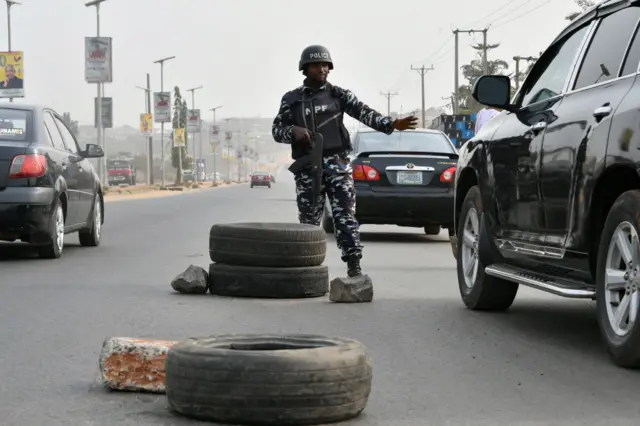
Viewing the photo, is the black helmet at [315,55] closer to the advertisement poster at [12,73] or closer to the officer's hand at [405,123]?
the officer's hand at [405,123]

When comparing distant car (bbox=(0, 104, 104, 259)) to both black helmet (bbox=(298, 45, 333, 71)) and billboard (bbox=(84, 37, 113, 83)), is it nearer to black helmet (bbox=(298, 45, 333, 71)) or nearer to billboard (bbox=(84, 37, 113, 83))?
black helmet (bbox=(298, 45, 333, 71))

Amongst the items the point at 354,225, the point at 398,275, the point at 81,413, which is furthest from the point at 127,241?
the point at 81,413

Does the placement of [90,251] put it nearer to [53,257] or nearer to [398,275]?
[53,257]

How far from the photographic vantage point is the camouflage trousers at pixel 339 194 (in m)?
9.30

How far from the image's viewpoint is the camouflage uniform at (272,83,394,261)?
929cm

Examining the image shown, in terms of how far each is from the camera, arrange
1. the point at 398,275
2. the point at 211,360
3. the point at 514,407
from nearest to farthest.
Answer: the point at 211,360
the point at 514,407
the point at 398,275

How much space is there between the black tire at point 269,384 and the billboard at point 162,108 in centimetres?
8605

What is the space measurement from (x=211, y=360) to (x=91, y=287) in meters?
5.67

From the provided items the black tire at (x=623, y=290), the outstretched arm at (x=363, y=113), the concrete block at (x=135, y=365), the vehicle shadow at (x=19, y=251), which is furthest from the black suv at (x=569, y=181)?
the vehicle shadow at (x=19, y=251)

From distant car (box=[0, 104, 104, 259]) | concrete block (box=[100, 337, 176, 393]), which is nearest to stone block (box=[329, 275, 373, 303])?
concrete block (box=[100, 337, 176, 393])

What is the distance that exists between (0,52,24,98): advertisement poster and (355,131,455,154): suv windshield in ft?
131

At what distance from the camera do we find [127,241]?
1688cm

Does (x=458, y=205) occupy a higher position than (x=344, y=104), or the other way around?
(x=344, y=104)

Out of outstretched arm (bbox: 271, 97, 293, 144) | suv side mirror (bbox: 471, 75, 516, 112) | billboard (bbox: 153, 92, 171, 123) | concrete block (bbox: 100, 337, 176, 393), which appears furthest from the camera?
billboard (bbox: 153, 92, 171, 123)
